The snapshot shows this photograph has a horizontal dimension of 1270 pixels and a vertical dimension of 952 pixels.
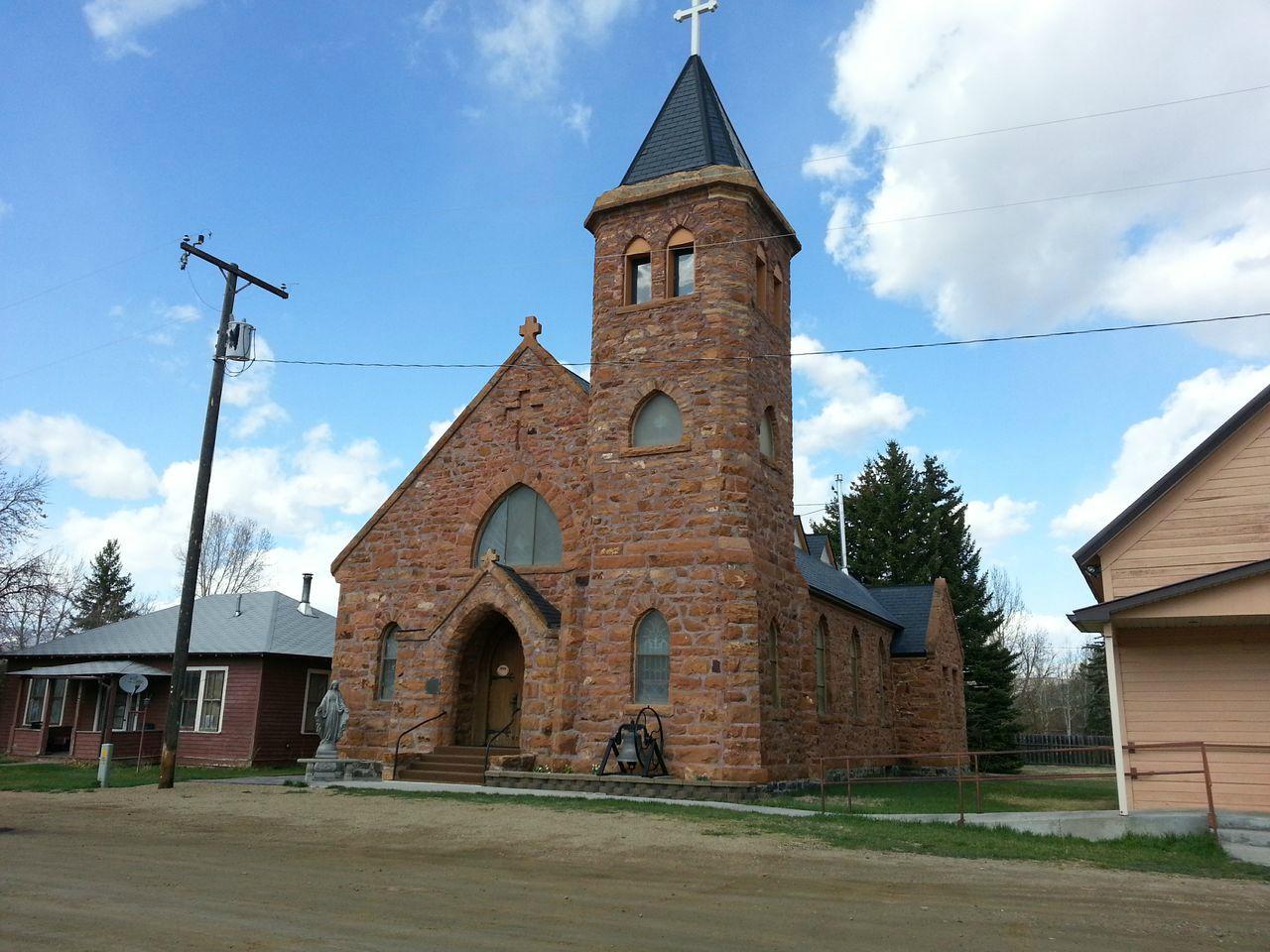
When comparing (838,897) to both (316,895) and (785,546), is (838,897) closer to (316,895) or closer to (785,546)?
(316,895)

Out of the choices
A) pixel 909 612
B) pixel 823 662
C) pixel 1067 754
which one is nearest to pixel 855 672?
pixel 823 662

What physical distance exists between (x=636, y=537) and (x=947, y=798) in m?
7.29

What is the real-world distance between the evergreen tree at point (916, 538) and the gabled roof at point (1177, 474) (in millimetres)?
28206

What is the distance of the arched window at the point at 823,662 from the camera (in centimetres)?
2128

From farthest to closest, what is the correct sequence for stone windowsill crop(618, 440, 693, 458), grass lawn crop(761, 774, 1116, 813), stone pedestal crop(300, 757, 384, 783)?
stone pedestal crop(300, 757, 384, 783) < stone windowsill crop(618, 440, 693, 458) < grass lawn crop(761, 774, 1116, 813)

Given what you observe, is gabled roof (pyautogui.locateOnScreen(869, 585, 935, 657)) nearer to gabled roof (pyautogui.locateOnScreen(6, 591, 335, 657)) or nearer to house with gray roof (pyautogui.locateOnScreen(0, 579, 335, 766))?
house with gray roof (pyautogui.locateOnScreen(0, 579, 335, 766))

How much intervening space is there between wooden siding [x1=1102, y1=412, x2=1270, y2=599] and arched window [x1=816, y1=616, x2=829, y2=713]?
884cm

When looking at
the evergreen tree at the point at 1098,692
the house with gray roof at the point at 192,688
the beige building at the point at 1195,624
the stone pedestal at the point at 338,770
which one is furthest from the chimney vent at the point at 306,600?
the evergreen tree at the point at 1098,692

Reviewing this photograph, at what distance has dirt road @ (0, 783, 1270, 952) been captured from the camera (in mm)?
6383

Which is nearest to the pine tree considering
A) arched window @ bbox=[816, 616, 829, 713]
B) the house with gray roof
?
the house with gray roof

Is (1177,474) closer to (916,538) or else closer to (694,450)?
(694,450)

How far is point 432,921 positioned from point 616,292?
13921 millimetres

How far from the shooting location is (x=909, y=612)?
29.9 m

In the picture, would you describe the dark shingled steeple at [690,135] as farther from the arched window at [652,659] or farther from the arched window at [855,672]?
the arched window at [855,672]
